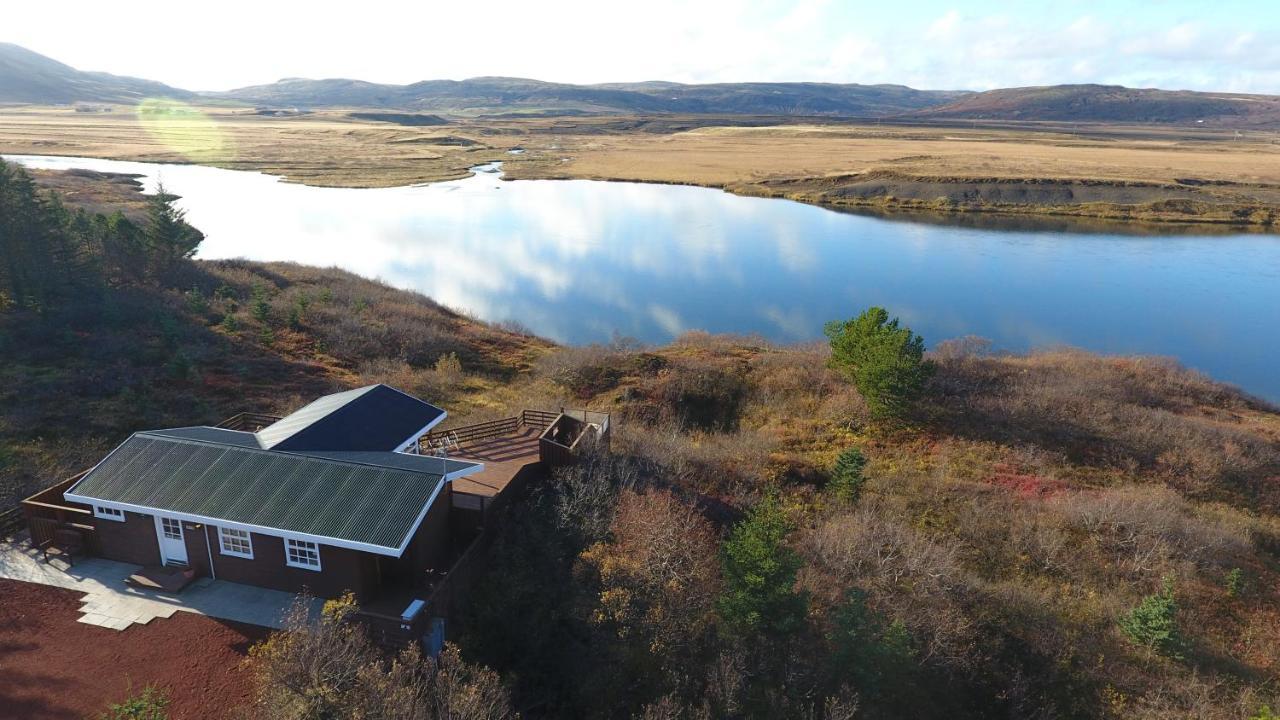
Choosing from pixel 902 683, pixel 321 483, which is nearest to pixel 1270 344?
pixel 902 683

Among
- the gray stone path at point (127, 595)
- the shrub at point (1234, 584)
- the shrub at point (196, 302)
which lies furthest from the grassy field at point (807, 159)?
the gray stone path at point (127, 595)

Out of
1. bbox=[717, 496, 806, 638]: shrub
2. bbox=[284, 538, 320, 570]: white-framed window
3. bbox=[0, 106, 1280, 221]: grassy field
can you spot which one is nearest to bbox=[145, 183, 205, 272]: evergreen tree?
bbox=[284, 538, 320, 570]: white-framed window

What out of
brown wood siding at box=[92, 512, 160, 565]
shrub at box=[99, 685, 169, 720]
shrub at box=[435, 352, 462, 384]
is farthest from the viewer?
shrub at box=[435, 352, 462, 384]

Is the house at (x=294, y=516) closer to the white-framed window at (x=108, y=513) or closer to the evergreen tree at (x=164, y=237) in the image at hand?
the white-framed window at (x=108, y=513)

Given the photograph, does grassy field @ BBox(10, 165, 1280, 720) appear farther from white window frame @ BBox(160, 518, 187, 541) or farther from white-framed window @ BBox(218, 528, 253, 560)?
white window frame @ BBox(160, 518, 187, 541)

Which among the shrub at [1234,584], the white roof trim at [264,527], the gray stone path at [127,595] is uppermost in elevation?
the white roof trim at [264,527]

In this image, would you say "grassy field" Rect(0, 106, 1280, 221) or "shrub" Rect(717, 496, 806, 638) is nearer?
"shrub" Rect(717, 496, 806, 638)

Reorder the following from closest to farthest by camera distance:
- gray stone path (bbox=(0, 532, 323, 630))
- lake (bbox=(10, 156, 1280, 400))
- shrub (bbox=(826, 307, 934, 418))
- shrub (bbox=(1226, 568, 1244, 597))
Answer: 1. gray stone path (bbox=(0, 532, 323, 630))
2. shrub (bbox=(1226, 568, 1244, 597))
3. shrub (bbox=(826, 307, 934, 418))
4. lake (bbox=(10, 156, 1280, 400))

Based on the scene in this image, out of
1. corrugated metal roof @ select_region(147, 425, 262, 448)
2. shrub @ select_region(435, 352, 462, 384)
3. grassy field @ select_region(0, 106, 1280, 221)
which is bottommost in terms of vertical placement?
shrub @ select_region(435, 352, 462, 384)

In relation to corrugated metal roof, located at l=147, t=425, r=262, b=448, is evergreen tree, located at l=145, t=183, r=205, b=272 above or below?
above
